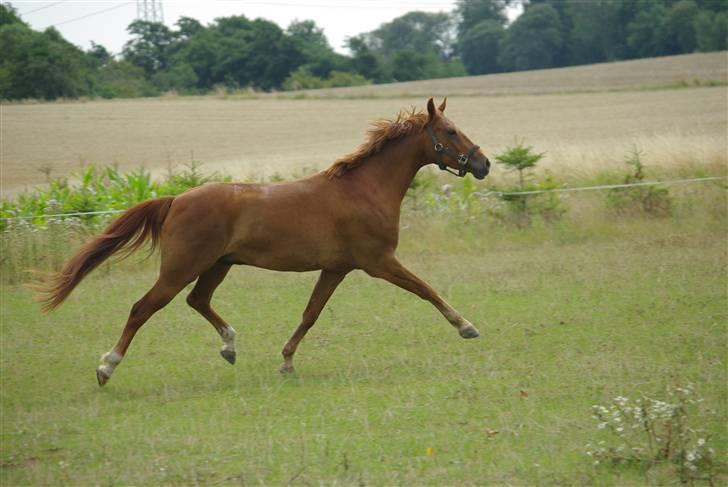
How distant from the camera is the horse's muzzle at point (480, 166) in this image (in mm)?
8602

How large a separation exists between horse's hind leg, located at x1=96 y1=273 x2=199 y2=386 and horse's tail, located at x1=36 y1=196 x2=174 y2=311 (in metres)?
0.58

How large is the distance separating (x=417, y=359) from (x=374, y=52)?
6911 centimetres

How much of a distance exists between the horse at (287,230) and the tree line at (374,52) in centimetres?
2911

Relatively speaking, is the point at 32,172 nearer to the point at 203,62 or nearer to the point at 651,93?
the point at 651,93

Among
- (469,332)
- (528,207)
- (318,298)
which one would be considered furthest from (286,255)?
(528,207)

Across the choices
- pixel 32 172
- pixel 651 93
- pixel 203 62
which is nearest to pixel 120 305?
pixel 32 172

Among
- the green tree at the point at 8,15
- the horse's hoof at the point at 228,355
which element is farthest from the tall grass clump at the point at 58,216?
the green tree at the point at 8,15

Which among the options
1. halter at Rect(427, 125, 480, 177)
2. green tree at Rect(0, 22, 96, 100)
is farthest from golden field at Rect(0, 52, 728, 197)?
halter at Rect(427, 125, 480, 177)

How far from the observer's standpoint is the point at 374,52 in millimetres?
75312

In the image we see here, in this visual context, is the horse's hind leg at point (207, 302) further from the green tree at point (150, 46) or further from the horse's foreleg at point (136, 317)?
the green tree at point (150, 46)

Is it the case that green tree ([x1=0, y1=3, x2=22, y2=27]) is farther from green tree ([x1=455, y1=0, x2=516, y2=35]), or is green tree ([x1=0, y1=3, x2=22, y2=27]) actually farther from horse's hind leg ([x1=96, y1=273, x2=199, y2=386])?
green tree ([x1=455, y1=0, x2=516, y2=35])

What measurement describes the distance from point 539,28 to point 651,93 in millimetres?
35851

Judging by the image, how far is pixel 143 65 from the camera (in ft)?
204

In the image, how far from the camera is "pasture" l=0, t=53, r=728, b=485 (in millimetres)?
5605
